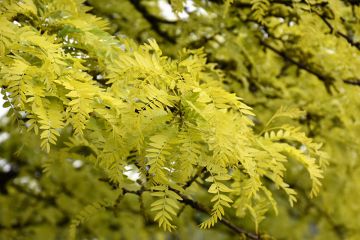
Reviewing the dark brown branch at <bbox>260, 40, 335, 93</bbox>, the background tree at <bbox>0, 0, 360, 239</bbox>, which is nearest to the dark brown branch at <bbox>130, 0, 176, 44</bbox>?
the background tree at <bbox>0, 0, 360, 239</bbox>

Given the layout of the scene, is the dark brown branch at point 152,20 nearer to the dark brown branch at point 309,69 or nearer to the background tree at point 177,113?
the background tree at point 177,113

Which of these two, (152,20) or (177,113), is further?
(152,20)

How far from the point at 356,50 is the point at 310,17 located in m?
0.35

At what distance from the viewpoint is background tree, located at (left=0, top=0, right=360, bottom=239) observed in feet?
4.88

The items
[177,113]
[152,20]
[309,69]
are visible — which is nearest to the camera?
[177,113]

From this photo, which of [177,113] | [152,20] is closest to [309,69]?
[152,20]

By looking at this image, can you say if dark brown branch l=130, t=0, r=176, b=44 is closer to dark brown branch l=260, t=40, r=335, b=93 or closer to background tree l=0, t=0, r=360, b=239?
background tree l=0, t=0, r=360, b=239

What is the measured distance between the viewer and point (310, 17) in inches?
91.7

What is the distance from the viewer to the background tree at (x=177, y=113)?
1487mm

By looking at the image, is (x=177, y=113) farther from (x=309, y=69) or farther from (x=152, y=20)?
(x=152, y=20)

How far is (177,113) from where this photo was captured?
158cm

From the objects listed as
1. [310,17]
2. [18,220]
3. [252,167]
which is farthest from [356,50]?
[18,220]

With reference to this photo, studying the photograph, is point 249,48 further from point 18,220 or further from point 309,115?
A: point 18,220

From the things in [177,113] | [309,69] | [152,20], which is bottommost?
[309,69]
